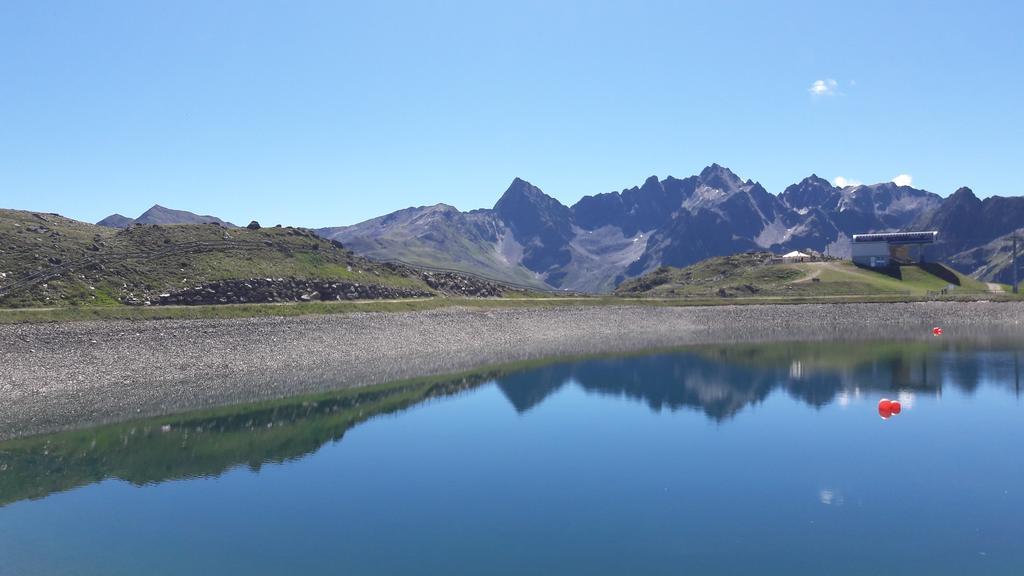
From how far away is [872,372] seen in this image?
9225 centimetres

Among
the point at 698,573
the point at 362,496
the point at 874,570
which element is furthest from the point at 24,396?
the point at 874,570

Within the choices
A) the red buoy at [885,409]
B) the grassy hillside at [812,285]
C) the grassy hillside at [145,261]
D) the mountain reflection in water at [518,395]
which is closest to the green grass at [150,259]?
the grassy hillside at [145,261]

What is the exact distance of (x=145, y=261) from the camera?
346 ft

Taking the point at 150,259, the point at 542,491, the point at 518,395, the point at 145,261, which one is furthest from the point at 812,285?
the point at 542,491

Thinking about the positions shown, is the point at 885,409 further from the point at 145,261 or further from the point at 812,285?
the point at 812,285

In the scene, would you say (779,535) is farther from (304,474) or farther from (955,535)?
(304,474)

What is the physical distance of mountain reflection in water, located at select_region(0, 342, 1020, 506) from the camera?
162ft

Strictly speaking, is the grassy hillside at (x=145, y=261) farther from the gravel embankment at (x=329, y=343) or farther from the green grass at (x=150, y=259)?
the gravel embankment at (x=329, y=343)

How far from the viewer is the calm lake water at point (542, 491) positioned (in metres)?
32.5

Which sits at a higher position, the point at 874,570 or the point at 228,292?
the point at 228,292

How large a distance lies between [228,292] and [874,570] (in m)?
90.3

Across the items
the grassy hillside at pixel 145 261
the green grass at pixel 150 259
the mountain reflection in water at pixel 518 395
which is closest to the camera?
the mountain reflection in water at pixel 518 395

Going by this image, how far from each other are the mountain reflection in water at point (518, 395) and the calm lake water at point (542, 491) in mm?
329

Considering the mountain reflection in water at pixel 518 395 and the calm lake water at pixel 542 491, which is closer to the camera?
the calm lake water at pixel 542 491
